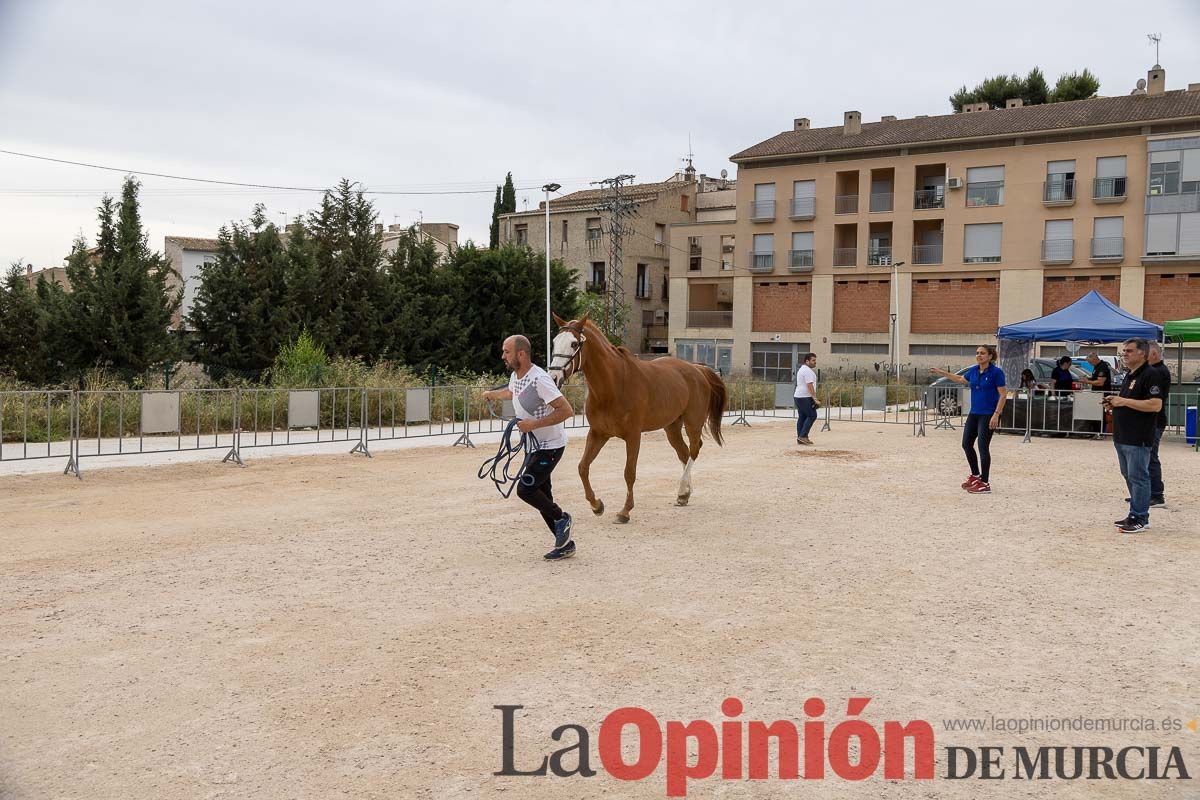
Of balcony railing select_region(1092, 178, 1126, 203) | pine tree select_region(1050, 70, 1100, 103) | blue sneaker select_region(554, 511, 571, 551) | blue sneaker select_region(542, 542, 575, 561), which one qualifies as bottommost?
blue sneaker select_region(542, 542, 575, 561)

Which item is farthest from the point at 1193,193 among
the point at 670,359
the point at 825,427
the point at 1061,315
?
the point at 670,359

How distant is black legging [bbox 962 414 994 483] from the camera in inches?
474

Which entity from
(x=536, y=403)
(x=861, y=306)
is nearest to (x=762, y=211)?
(x=861, y=306)

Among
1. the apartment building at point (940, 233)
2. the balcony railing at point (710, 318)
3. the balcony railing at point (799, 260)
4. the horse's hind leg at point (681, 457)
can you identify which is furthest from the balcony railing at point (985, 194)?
the horse's hind leg at point (681, 457)

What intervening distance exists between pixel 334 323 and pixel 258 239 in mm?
3452

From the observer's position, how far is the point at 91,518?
9.70 meters

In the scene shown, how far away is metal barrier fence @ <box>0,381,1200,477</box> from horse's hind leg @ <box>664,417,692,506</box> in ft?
15.3

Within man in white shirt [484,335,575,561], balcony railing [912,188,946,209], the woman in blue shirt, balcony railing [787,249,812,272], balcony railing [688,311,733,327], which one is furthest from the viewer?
balcony railing [688,311,733,327]

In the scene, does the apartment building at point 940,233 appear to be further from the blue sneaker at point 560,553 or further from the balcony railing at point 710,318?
the blue sneaker at point 560,553

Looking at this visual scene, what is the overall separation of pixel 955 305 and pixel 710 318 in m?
14.3

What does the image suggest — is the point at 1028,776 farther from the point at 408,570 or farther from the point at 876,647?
the point at 408,570

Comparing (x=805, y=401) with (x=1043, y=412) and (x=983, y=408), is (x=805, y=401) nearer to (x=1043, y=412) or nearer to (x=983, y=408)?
(x=1043, y=412)

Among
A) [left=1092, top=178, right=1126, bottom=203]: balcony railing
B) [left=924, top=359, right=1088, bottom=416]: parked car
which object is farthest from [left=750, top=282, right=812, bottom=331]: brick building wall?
[left=924, top=359, right=1088, bottom=416]: parked car

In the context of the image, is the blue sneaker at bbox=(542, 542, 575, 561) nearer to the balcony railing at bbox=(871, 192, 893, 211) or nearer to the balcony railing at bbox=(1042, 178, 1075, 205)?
the balcony railing at bbox=(1042, 178, 1075, 205)
